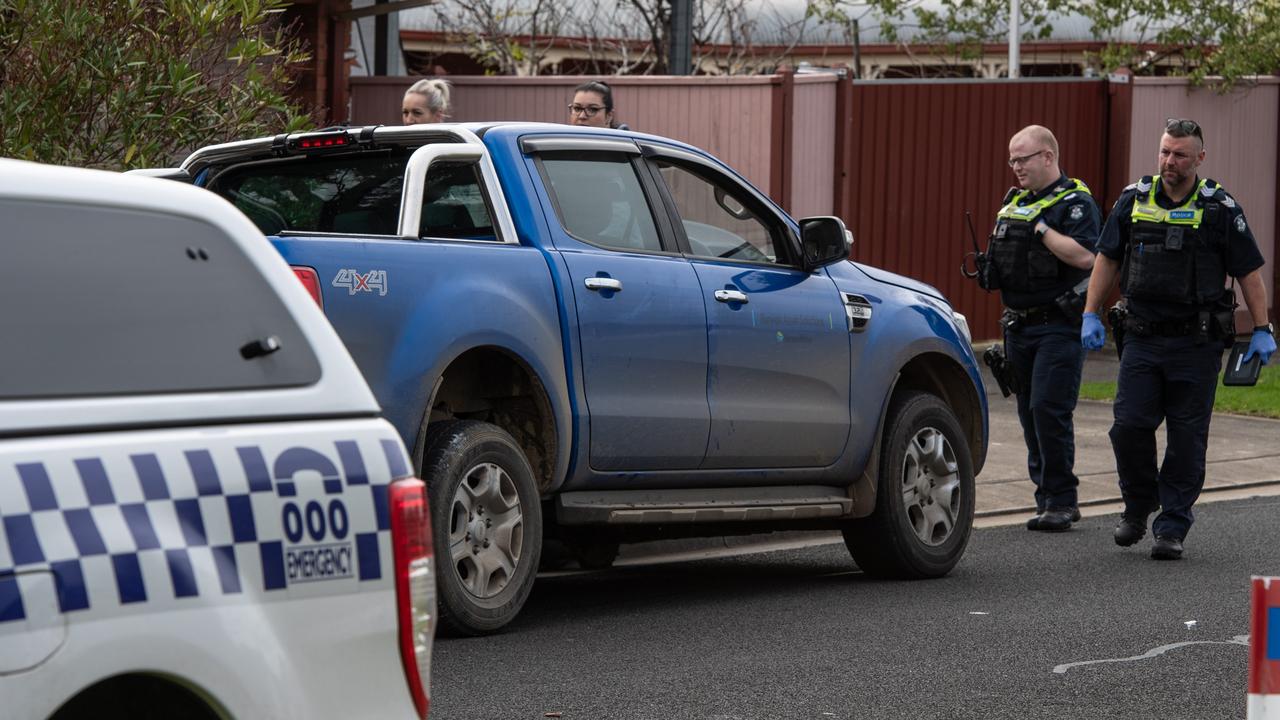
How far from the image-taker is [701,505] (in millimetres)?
7785

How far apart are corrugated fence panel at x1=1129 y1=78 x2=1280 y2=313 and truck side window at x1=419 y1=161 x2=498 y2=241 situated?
45.4 feet

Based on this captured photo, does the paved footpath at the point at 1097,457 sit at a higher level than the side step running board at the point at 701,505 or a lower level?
lower

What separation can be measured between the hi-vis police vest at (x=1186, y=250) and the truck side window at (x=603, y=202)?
2.77 m

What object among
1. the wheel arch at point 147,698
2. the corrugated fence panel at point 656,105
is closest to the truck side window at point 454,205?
the wheel arch at point 147,698

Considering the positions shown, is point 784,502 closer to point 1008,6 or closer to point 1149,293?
point 1149,293

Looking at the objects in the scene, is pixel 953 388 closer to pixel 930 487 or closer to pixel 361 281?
pixel 930 487

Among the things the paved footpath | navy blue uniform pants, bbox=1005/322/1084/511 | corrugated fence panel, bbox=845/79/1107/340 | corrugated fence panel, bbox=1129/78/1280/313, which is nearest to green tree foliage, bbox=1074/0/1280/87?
corrugated fence panel, bbox=1129/78/1280/313

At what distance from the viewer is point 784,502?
8195 millimetres

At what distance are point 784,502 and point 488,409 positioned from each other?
1.48 meters

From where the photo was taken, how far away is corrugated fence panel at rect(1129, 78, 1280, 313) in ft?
65.6

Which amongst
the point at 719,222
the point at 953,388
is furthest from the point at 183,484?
the point at 953,388

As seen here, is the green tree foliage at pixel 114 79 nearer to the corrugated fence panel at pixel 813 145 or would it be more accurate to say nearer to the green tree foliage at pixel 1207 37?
the corrugated fence panel at pixel 813 145

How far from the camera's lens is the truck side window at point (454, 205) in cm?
728

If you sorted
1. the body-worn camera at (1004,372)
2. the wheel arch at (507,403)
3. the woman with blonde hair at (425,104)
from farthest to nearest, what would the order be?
1. the body-worn camera at (1004,372)
2. the woman with blonde hair at (425,104)
3. the wheel arch at (507,403)
